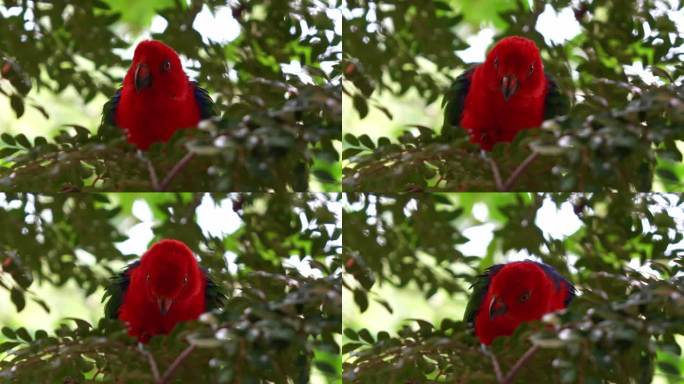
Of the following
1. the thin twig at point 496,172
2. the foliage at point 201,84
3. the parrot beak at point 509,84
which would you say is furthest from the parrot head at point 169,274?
the parrot beak at point 509,84

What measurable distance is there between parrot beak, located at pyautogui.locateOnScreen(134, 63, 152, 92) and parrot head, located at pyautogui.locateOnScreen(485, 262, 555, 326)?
1095 mm

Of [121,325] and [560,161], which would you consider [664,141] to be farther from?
[121,325]

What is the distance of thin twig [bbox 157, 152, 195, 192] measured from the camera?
127 inches

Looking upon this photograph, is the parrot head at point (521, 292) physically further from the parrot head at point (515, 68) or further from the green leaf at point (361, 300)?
the parrot head at point (515, 68)

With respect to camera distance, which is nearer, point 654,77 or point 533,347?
point 533,347

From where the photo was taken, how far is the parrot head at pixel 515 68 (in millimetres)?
3178

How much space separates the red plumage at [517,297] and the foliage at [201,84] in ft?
1.78

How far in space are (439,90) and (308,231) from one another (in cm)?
55

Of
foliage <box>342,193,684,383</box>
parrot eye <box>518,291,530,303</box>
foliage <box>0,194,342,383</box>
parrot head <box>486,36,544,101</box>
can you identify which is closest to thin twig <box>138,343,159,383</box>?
foliage <box>0,194,342,383</box>

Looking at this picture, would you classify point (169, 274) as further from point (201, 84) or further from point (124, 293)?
point (201, 84)

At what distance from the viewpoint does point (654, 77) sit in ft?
11.1

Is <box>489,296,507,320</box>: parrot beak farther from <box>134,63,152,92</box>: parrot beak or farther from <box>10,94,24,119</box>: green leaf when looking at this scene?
<box>10,94,24,119</box>: green leaf

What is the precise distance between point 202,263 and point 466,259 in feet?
2.44

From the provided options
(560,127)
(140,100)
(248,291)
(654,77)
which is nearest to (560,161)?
(560,127)
